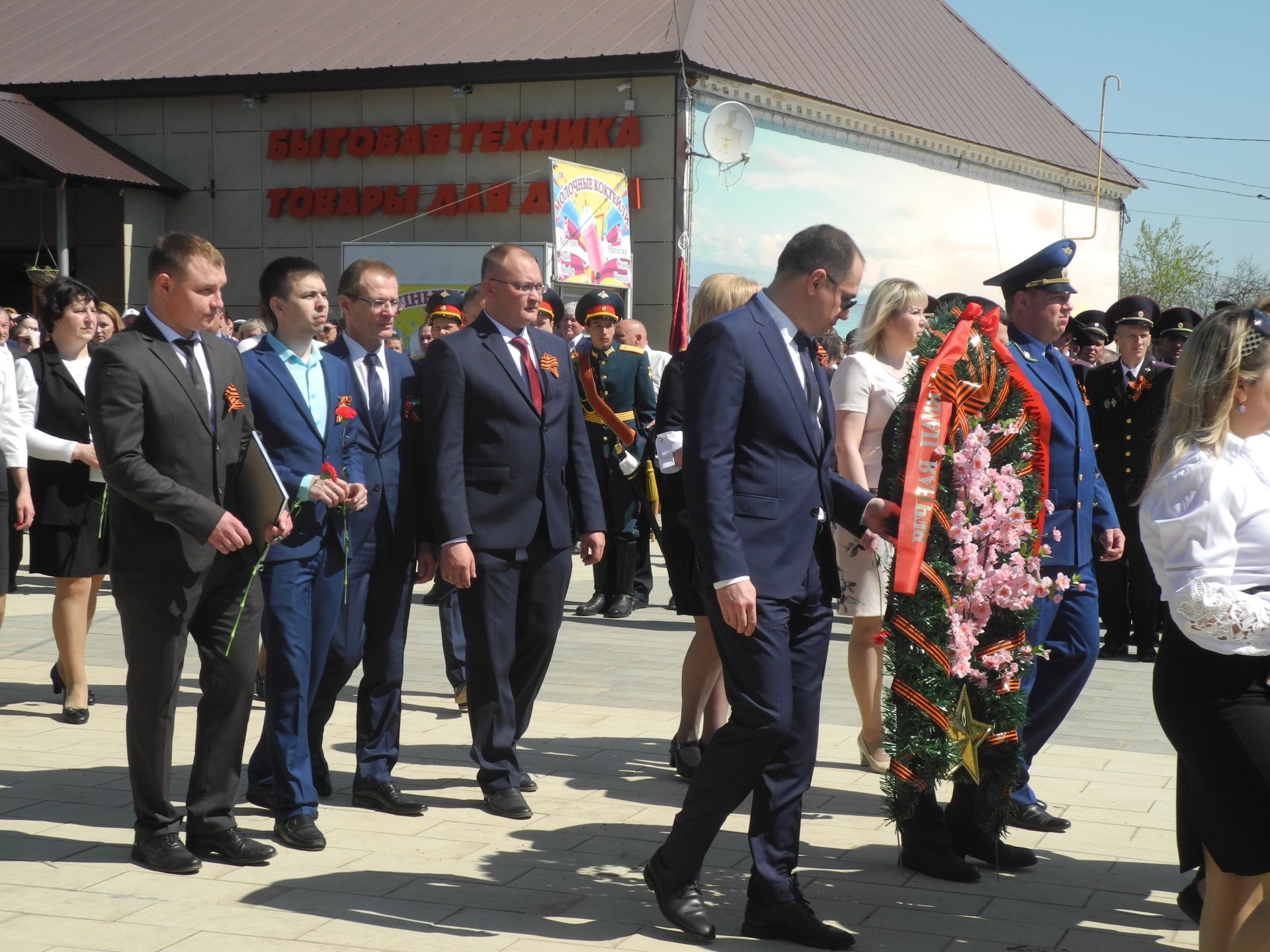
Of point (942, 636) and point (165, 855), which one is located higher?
point (942, 636)

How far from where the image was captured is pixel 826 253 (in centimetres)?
446

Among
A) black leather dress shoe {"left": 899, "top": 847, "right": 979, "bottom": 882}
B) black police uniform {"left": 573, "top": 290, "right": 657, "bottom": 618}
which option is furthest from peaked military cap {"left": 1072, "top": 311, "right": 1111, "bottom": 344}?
black leather dress shoe {"left": 899, "top": 847, "right": 979, "bottom": 882}

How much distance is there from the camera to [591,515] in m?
6.17

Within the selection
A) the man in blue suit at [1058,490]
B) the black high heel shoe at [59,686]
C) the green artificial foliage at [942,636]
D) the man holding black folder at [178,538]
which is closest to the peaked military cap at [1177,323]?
the man in blue suit at [1058,490]

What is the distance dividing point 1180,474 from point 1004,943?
159 centimetres

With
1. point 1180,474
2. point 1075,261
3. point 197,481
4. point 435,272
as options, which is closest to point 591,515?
point 197,481

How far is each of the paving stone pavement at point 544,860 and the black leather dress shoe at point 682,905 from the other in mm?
65

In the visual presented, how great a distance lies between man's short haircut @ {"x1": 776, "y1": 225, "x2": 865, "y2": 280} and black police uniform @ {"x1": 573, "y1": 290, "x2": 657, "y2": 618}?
6.18 metres

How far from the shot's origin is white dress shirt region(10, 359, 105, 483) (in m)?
7.52

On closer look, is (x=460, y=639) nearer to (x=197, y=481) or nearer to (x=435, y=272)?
(x=197, y=481)

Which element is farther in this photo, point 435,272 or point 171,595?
point 435,272

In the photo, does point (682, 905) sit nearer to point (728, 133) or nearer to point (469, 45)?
point (728, 133)

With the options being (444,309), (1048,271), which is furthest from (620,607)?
(1048,271)

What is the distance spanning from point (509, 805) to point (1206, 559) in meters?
3.05
